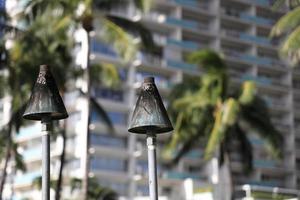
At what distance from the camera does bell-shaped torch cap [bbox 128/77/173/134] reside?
34.2ft

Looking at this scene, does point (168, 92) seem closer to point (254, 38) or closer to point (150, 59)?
point (150, 59)

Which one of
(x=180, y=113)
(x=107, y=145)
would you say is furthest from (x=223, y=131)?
(x=107, y=145)

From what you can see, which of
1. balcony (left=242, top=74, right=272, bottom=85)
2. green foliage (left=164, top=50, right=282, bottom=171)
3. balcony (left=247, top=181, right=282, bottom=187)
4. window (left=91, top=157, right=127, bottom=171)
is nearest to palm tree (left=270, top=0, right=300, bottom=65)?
green foliage (left=164, top=50, right=282, bottom=171)

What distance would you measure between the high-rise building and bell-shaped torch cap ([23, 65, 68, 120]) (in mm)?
47280

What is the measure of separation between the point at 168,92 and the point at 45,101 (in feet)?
201

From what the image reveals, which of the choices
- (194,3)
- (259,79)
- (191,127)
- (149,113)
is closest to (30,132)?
(194,3)

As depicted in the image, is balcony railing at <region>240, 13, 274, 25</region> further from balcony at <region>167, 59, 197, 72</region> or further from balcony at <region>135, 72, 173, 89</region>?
balcony at <region>135, 72, 173, 89</region>

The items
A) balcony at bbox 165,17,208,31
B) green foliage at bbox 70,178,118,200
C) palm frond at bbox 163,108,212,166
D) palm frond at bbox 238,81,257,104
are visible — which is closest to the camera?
palm frond at bbox 238,81,257,104

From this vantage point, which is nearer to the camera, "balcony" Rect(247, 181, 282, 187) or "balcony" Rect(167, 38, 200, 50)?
"balcony" Rect(167, 38, 200, 50)

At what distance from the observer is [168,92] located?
7188cm

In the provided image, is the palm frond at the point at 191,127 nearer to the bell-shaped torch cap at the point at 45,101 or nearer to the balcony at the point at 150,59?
the bell-shaped torch cap at the point at 45,101

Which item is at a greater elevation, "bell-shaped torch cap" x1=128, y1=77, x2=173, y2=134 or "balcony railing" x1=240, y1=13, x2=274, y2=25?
"balcony railing" x1=240, y1=13, x2=274, y2=25

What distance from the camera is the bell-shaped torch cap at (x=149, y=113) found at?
34.2 feet

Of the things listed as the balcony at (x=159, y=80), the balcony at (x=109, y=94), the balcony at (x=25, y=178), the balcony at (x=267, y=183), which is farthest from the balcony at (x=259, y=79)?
the balcony at (x=25, y=178)
